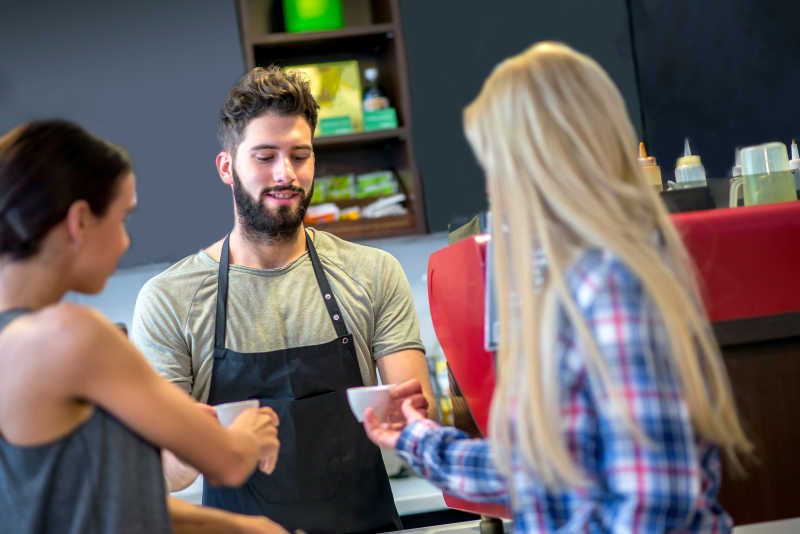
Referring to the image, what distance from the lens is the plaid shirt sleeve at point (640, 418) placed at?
31.4 inches

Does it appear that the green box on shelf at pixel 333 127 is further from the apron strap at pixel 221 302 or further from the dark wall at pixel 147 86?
the apron strap at pixel 221 302

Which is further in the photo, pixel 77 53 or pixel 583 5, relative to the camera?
pixel 583 5

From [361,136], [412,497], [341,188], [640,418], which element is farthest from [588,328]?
[341,188]

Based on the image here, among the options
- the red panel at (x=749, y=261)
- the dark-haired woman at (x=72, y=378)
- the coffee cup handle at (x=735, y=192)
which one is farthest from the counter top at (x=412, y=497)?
the dark-haired woman at (x=72, y=378)

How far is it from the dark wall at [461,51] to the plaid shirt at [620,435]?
2.04 m

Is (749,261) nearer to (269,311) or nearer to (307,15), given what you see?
(269,311)

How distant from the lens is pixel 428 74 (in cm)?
289

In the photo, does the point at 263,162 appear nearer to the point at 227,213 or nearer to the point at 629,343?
the point at 227,213

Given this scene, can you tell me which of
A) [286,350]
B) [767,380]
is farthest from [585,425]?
[286,350]

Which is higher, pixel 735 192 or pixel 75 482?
pixel 735 192

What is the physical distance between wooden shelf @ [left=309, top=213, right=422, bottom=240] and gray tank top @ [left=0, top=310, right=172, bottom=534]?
1999 millimetres

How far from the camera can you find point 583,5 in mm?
2951

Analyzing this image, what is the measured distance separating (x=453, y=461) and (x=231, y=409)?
0.40 m

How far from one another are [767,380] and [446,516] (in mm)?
1640
